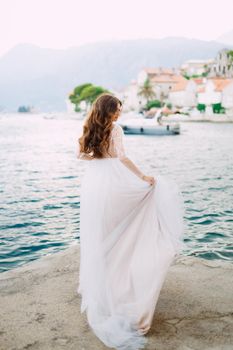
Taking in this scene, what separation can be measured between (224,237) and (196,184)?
755 centimetres

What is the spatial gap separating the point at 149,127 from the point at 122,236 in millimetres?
48370

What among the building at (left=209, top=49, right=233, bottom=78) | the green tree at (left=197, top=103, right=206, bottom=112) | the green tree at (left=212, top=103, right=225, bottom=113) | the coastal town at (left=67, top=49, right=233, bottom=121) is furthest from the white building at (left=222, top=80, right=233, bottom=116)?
the building at (left=209, top=49, right=233, bottom=78)

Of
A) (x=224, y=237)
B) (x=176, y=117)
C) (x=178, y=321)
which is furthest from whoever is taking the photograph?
(x=176, y=117)

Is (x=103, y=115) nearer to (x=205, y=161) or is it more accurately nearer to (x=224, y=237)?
(x=224, y=237)

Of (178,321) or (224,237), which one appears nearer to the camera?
(178,321)

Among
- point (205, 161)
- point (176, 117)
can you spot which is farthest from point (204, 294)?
point (176, 117)

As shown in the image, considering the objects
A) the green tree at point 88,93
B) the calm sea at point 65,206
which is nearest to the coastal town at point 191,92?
the green tree at point 88,93

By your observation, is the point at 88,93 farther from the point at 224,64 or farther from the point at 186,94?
the point at 224,64

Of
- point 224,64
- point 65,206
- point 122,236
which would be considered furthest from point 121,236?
point 224,64

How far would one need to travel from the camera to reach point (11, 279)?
5.38 meters

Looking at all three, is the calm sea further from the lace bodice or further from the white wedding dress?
the lace bodice

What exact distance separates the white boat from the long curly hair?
4678 centimetres

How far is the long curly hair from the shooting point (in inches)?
152

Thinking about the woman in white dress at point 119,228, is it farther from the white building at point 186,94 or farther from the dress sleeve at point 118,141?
the white building at point 186,94
